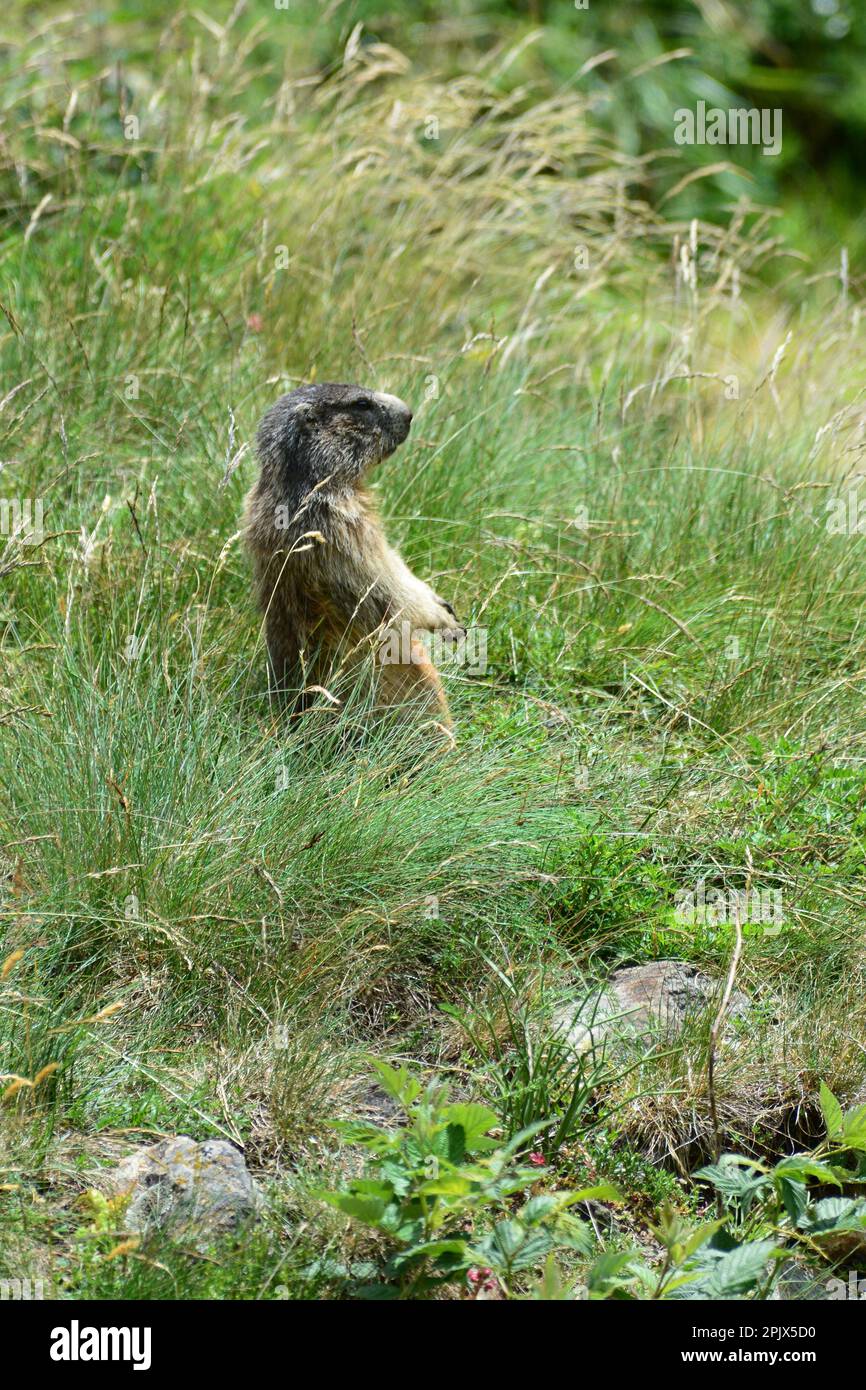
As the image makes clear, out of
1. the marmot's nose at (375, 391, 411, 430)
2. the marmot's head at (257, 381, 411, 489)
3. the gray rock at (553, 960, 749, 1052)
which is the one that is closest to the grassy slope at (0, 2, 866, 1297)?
the gray rock at (553, 960, 749, 1052)

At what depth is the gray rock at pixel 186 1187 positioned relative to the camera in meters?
3.21

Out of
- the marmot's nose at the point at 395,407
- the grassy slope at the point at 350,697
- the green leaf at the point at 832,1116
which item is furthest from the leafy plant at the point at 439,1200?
the marmot's nose at the point at 395,407

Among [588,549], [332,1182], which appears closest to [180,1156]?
[332,1182]

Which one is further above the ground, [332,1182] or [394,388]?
[394,388]

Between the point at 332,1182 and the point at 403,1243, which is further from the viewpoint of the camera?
the point at 332,1182

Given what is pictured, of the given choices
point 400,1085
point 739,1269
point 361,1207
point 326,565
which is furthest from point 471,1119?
point 326,565

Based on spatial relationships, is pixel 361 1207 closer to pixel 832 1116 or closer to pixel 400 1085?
pixel 400 1085

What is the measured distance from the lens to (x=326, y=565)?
456 cm

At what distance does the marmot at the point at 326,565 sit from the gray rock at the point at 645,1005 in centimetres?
109

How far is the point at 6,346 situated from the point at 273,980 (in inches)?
133

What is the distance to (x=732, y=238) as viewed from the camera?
693cm

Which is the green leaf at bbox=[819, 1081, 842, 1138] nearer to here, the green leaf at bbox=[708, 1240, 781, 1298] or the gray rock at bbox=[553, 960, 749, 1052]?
the green leaf at bbox=[708, 1240, 781, 1298]

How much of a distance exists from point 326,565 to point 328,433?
0.50 metres
